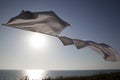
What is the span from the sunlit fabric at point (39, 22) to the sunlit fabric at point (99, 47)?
0.80 metres

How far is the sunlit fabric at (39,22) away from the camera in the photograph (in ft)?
26.1

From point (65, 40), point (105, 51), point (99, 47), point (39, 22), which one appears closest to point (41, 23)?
point (39, 22)

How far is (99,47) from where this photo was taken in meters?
10.0

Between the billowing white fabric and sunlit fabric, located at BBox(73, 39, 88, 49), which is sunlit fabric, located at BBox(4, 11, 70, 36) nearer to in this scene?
the billowing white fabric

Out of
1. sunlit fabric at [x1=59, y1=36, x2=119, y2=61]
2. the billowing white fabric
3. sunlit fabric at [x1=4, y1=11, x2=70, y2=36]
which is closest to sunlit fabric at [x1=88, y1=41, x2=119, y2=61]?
sunlit fabric at [x1=59, y1=36, x2=119, y2=61]

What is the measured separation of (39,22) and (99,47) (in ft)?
11.0

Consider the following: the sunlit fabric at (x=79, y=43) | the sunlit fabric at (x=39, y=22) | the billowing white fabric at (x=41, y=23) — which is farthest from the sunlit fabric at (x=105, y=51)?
the sunlit fabric at (x=39, y=22)

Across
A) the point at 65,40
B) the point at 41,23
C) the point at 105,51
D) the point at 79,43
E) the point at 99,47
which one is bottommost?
the point at 105,51

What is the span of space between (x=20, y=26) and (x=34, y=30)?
1.99ft

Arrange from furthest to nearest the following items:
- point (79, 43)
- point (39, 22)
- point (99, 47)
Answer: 1. point (99, 47)
2. point (79, 43)
3. point (39, 22)

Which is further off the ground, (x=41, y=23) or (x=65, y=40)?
(x=41, y=23)

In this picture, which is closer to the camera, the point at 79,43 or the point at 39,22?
the point at 39,22

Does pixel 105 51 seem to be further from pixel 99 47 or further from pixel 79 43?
pixel 79 43

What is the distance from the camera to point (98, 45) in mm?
9891
